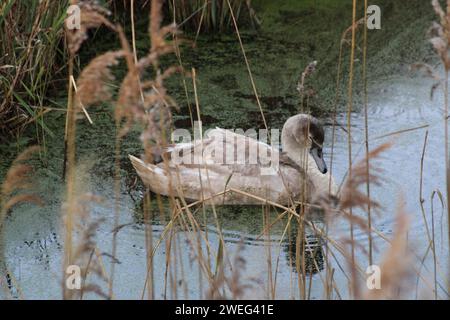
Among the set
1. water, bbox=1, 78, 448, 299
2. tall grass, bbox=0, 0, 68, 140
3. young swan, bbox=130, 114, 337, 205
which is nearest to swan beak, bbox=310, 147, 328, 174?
young swan, bbox=130, 114, 337, 205

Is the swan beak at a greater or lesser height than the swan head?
lesser

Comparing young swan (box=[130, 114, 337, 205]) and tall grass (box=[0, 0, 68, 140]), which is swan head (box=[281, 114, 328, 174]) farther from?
tall grass (box=[0, 0, 68, 140])

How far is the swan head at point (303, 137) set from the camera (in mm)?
4875

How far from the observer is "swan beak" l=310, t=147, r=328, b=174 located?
4910mm

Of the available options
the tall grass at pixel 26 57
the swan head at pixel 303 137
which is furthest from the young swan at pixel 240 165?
the tall grass at pixel 26 57

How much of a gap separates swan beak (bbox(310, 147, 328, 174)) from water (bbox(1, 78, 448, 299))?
0.19 meters

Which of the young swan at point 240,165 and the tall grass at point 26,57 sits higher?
the tall grass at point 26,57

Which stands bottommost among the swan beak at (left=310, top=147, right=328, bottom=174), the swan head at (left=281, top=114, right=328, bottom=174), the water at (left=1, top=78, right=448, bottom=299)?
the water at (left=1, top=78, right=448, bottom=299)

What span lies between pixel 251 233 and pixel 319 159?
0.66 metres

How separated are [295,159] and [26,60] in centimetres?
151

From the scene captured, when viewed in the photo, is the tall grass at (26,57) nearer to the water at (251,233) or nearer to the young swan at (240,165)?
the water at (251,233)

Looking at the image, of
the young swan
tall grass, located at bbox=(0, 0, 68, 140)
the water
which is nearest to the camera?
the water

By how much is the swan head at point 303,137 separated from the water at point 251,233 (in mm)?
216
